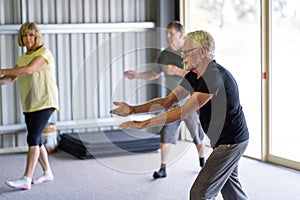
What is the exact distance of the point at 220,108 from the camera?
3.31m

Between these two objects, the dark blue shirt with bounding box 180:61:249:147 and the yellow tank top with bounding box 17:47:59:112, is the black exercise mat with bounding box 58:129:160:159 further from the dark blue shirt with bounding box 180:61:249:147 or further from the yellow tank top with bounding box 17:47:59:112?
the dark blue shirt with bounding box 180:61:249:147

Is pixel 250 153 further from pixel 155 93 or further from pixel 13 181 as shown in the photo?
pixel 13 181

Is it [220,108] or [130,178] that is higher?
[220,108]

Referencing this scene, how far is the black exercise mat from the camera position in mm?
6605

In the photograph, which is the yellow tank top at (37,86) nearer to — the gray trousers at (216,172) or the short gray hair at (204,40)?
the short gray hair at (204,40)

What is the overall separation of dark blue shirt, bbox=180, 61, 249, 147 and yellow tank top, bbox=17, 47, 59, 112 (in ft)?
6.38

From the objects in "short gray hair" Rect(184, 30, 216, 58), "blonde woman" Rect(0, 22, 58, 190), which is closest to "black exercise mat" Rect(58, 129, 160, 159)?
"blonde woman" Rect(0, 22, 58, 190)

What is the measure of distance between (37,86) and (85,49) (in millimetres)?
2417

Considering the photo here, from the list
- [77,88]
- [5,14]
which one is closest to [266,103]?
[77,88]

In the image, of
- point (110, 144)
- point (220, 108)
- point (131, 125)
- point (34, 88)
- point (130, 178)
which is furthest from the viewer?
point (110, 144)

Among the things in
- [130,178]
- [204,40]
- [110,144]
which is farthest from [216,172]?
[110,144]

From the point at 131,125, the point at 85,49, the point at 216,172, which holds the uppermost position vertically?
the point at 85,49

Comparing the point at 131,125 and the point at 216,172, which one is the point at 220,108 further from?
the point at 131,125

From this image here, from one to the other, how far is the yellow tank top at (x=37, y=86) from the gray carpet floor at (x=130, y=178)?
2.46ft
